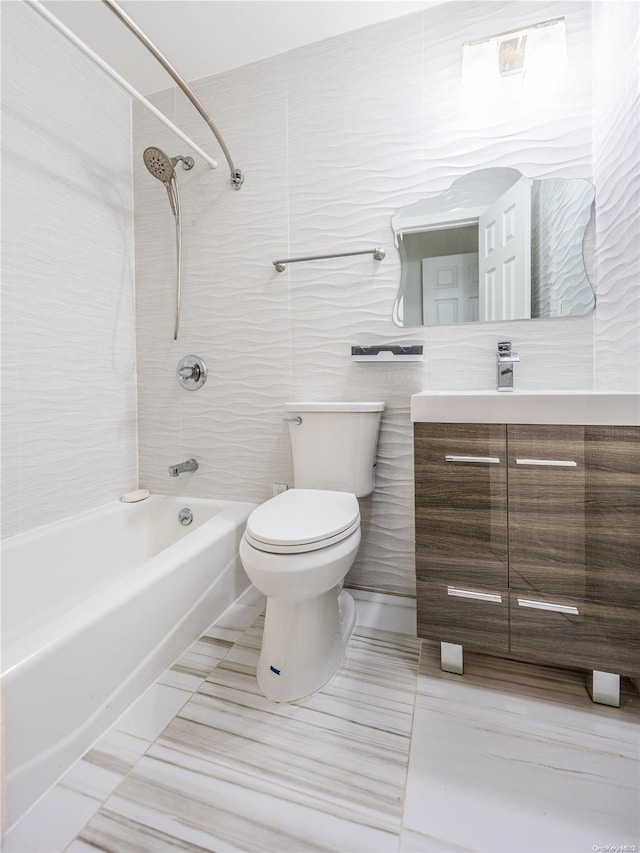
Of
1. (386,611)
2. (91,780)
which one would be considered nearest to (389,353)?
(386,611)

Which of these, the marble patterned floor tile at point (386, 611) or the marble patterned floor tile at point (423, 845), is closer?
the marble patterned floor tile at point (423, 845)

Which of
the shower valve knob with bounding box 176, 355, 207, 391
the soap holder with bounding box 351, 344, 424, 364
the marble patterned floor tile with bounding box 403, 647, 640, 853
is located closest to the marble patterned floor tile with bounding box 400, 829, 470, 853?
the marble patterned floor tile with bounding box 403, 647, 640, 853

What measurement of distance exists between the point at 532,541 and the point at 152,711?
3.65 ft

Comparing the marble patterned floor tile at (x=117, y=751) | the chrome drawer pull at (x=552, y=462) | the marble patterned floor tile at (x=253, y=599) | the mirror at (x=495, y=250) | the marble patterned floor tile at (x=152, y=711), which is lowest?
the marble patterned floor tile at (x=117, y=751)

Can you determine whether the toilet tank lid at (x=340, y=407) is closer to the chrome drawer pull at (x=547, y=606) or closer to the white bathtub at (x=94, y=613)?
the white bathtub at (x=94, y=613)

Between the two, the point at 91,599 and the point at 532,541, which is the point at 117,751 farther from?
the point at 532,541

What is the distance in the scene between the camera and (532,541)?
42.4 inches

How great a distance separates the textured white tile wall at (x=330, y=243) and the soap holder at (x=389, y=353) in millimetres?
68

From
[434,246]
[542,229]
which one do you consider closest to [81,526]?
[434,246]

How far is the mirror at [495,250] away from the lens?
1410mm

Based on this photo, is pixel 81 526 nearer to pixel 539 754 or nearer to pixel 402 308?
pixel 402 308

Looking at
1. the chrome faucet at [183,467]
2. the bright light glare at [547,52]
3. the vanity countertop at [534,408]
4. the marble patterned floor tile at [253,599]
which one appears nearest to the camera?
the vanity countertop at [534,408]

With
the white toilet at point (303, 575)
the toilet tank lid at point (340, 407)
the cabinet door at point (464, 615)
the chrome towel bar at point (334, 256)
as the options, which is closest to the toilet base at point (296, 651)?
the white toilet at point (303, 575)

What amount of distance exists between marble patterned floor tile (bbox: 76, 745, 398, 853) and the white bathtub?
0.58 feet
